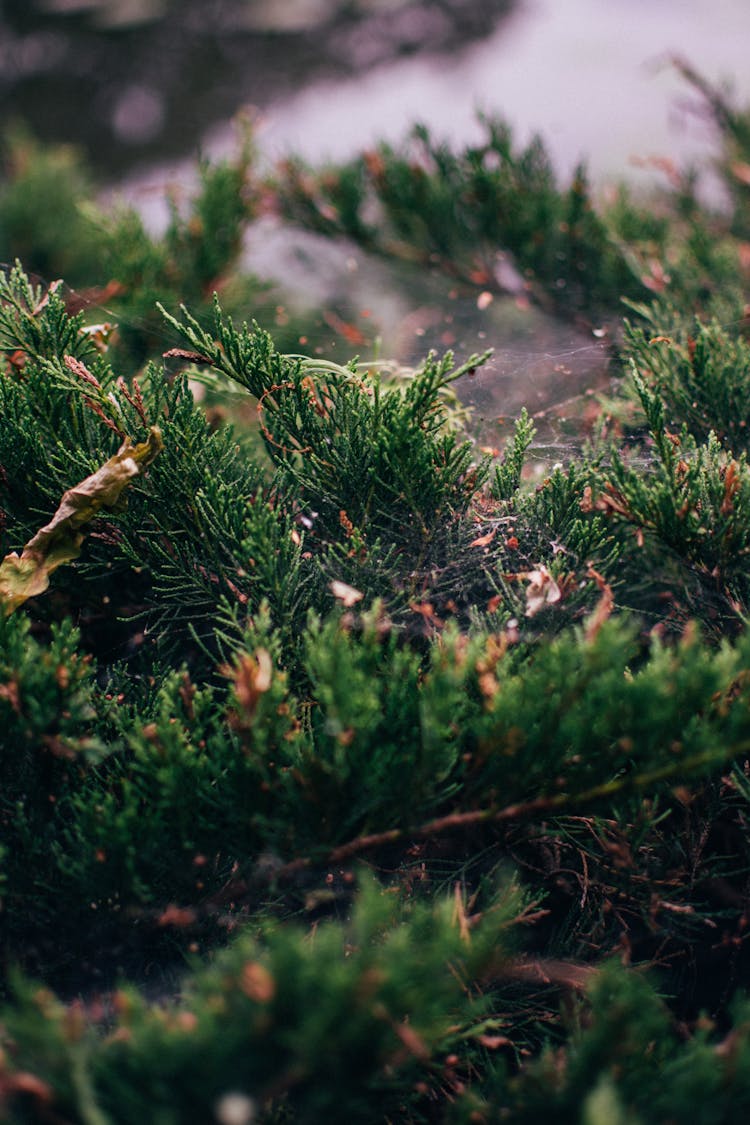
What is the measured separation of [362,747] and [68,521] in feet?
1.24

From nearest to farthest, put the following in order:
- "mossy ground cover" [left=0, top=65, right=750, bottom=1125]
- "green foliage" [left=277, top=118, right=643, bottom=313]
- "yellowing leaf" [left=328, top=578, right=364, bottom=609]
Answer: "mossy ground cover" [left=0, top=65, right=750, bottom=1125]
"yellowing leaf" [left=328, top=578, right=364, bottom=609]
"green foliage" [left=277, top=118, right=643, bottom=313]

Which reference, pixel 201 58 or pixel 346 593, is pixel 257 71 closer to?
pixel 201 58

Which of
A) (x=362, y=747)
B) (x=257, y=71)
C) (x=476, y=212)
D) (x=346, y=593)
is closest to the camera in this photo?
(x=362, y=747)

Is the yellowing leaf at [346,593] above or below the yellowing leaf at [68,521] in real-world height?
below

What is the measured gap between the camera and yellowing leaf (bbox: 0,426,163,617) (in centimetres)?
74

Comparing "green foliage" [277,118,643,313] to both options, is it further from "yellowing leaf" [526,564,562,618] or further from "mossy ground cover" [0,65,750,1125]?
"yellowing leaf" [526,564,562,618]

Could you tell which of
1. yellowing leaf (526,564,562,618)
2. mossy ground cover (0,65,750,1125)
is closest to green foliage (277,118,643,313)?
mossy ground cover (0,65,750,1125)

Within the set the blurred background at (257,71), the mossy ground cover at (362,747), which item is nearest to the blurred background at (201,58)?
the blurred background at (257,71)

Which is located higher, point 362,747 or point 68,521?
point 68,521

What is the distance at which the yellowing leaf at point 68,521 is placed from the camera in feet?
2.42

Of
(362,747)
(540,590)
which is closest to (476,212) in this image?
(540,590)

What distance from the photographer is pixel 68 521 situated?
758 millimetres

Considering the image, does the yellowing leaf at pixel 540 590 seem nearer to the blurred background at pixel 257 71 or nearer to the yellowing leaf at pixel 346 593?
the yellowing leaf at pixel 346 593

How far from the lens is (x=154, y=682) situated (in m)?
0.77
